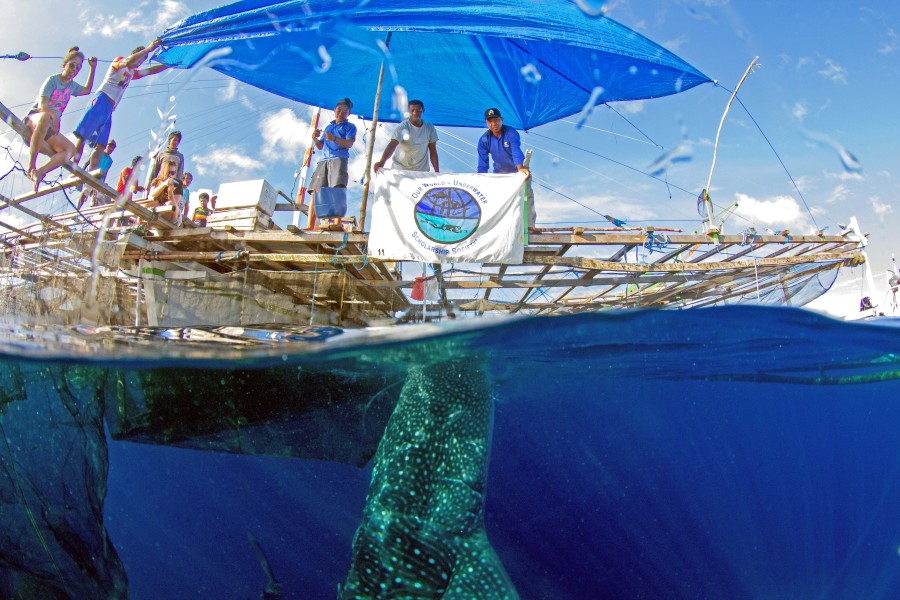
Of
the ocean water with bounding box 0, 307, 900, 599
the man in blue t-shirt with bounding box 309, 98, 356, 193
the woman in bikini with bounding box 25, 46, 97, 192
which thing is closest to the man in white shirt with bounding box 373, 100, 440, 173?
the man in blue t-shirt with bounding box 309, 98, 356, 193

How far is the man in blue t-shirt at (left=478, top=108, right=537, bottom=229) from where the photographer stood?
24.2 ft

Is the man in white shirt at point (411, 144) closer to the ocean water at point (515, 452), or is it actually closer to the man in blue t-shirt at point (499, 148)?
the man in blue t-shirt at point (499, 148)

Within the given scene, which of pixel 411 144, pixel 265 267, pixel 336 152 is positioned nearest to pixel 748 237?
pixel 411 144

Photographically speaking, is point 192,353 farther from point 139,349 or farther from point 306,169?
point 306,169

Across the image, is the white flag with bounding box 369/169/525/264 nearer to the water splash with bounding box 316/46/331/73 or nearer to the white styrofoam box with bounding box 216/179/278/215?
the white styrofoam box with bounding box 216/179/278/215

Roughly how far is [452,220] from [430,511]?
4491mm

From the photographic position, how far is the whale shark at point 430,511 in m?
3.00

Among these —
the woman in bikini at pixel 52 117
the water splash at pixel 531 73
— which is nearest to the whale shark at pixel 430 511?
the woman in bikini at pixel 52 117

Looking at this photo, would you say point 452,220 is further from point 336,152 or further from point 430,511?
point 430,511

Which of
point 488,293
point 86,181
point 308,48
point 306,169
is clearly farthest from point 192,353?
point 306,169

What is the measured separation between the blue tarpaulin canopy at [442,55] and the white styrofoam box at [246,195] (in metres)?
2.12

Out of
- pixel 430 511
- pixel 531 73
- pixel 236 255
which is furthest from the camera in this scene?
pixel 531 73

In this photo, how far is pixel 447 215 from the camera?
6859mm

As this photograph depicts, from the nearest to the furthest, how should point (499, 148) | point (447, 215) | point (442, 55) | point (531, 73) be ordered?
point (447, 215) < point (499, 148) < point (442, 55) < point (531, 73)
